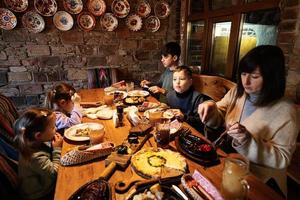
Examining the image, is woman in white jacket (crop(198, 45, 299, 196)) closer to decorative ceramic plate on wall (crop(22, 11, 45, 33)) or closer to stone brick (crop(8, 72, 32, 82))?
decorative ceramic plate on wall (crop(22, 11, 45, 33))

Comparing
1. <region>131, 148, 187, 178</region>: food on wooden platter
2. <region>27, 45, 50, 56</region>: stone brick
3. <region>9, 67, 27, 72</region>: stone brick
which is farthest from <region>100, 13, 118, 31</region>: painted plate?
<region>131, 148, 187, 178</region>: food on wooden platter

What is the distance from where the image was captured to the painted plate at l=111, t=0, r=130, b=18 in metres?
3.21

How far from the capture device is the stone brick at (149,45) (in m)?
3.56

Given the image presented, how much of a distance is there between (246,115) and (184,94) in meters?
0.73

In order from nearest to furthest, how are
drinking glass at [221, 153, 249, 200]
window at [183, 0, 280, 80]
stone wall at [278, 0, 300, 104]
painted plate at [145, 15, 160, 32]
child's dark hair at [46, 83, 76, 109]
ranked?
drinking glass at [221, 153, 249, 200] < stone wall at [278, 0, 300, 104] < child's dark hair at [46, 83, 76, 109] < window at [183, 0, 280, 80] < painted plate at [145, 15, 160, 32]

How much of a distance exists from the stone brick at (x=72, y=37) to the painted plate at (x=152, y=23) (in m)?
1.12

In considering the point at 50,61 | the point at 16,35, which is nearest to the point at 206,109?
the point at 50,61

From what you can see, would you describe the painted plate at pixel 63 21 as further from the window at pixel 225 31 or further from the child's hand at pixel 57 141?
the child's hand at pixel 57 141

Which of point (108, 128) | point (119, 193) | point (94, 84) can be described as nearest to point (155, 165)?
point (119, 193)

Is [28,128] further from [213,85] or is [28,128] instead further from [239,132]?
[213,85]

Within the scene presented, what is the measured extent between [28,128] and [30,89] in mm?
2317

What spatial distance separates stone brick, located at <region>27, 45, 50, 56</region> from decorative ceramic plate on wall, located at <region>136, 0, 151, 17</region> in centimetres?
157

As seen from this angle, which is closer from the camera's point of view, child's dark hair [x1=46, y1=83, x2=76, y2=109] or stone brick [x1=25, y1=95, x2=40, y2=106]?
child's dark hair [x1=46, y1=83, x2=76, y2=109]

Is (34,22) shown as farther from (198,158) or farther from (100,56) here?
(198,158)
